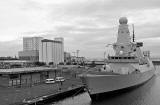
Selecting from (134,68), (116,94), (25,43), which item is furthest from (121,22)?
(25,43)

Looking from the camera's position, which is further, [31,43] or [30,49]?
[30,49]

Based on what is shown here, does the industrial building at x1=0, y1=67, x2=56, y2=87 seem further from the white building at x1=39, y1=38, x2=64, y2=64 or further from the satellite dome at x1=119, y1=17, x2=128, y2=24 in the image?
the white building at x1=39, y1=38, x2=64, y2=64

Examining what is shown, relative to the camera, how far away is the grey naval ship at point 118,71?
75.6ft

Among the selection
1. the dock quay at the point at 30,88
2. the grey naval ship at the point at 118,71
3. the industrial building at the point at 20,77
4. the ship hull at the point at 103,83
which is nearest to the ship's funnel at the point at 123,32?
the grey naval ship at the point at 118,71

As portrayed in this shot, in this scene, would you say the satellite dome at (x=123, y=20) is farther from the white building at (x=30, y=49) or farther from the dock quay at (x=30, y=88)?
the white building at (x=30, y=49)

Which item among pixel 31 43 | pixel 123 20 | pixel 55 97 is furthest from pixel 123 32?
pixel 31 43

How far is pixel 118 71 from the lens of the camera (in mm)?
27859

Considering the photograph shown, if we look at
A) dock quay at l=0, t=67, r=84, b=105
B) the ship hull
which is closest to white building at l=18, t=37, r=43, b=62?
dock quay at l=0, t=67, r=84, b=105

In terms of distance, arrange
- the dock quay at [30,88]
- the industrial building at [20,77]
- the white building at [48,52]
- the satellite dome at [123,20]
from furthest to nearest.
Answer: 1. the white building at [48,52]
2. the satellite dome at [123,20]
3. the industrial building at [20,77]
4. the dock quay at [30,88]

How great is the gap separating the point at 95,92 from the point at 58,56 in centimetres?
9375

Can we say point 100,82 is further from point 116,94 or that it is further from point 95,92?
point 116,94

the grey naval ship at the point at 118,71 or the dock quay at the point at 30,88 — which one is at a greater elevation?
the grey naval ship at the point at 118,71

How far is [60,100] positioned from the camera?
2370cm

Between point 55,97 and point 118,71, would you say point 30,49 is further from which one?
point 55,97
